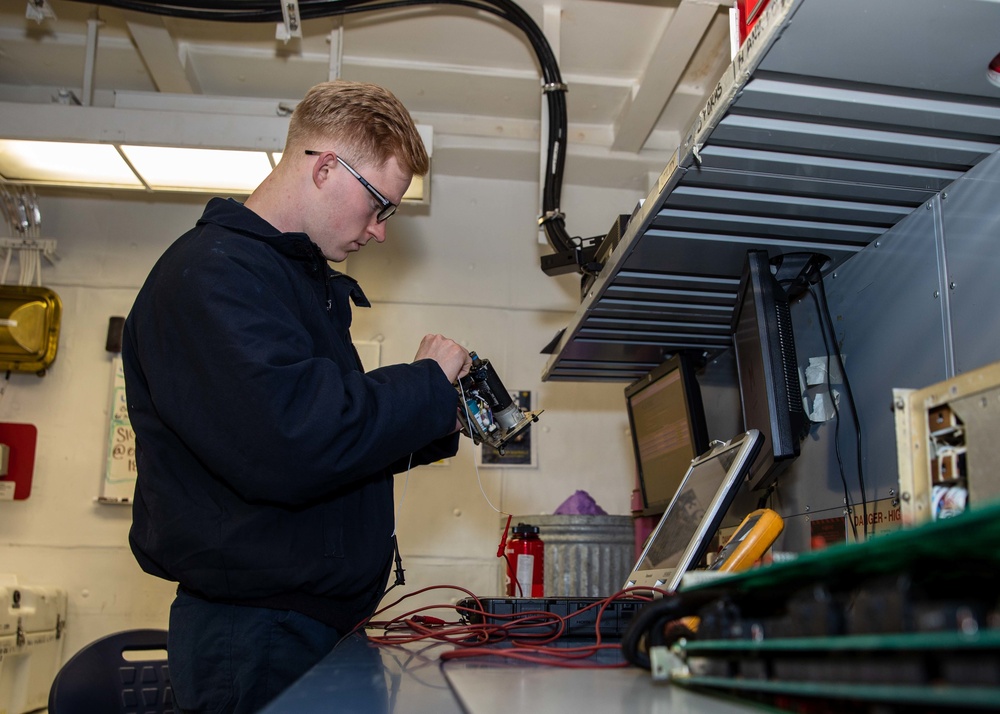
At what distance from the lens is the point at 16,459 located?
356cm

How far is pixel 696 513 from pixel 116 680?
1455mm

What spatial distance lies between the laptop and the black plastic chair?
33.9 inches

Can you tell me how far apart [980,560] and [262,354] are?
1.02 meters

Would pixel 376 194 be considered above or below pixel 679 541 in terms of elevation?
above

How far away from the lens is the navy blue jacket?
1298mm

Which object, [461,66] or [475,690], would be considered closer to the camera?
[475,690]

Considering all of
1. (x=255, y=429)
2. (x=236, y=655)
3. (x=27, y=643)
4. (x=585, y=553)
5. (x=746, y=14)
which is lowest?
(x=27, y=643)

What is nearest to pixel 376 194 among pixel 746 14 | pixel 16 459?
pixel 746 14

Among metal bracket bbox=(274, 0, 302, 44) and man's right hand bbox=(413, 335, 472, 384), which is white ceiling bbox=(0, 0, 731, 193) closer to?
metal bracket bbox=(274, 0, 302, 44)

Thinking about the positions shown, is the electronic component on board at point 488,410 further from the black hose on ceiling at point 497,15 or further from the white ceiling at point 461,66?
the white ceiling at point 461,66

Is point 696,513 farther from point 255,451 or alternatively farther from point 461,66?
point 461,66

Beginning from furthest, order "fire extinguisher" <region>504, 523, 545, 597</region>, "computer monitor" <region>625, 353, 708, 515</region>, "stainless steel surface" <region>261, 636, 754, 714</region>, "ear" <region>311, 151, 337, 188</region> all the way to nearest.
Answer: "fire extinguisher" <region>504, 523, 545, 597</region>
"computer monitor" <region>625, 353, 708, 515</region>
"ear" <region>311, 151, 337, 188</region>
"stainless steel surface" <region>261, 636, 754, 714</region>

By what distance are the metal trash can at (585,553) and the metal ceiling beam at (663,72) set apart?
1.75 meters

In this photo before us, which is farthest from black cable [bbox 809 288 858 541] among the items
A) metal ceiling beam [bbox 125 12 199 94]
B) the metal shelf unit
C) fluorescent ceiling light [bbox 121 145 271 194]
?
metal ceiling beam [bbox 125 12 199 94]
